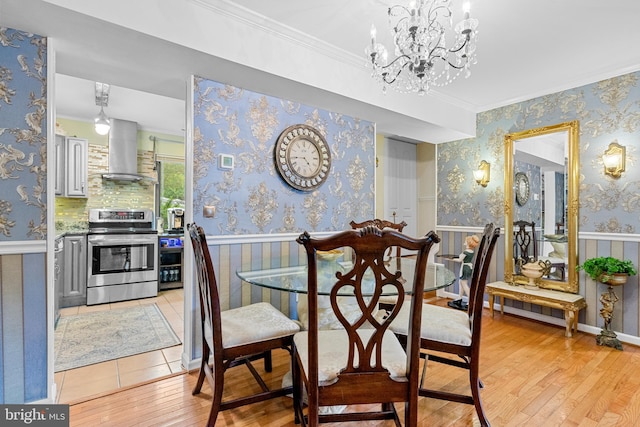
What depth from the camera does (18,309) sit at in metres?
1.77

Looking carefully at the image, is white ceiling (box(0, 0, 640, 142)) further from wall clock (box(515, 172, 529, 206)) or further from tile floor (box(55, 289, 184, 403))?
tile floor (box(55, 289, 184, 403))

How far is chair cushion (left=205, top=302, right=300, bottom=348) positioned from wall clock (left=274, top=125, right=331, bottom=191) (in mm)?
1241

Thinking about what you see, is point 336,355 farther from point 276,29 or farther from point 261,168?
point 276,29

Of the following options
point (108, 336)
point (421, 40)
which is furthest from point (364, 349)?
point (108, 336)

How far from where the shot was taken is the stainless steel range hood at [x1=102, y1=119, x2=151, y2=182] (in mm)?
4453

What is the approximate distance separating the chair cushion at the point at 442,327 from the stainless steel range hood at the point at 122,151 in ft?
14.2

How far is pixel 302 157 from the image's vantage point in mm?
2889

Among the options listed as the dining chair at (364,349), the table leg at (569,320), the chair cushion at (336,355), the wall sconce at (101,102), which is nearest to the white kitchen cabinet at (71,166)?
the wall sconce at (101,102)

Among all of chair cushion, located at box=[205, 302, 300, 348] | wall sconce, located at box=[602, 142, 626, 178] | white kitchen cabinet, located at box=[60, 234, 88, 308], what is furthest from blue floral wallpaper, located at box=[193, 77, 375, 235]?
white kitchen cabinet, located at box=[60, 234, 88, 308]

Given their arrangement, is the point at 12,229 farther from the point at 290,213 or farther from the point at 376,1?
the point at 376,1

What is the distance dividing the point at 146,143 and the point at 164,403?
4.18m

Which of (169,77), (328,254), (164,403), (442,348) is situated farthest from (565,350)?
(169,77)

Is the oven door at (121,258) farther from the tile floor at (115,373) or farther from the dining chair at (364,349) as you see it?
the dining chair at (364,349)

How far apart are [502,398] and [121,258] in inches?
168
